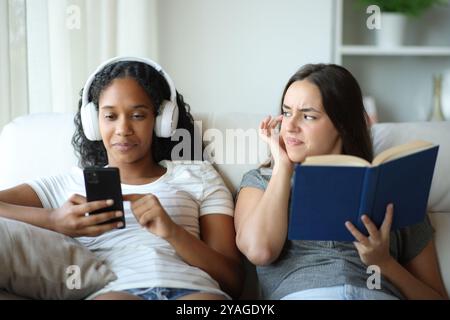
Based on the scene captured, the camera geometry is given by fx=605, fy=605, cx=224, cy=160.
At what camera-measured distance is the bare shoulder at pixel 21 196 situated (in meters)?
1.41

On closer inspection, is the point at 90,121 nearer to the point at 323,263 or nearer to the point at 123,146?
the point at 123,146

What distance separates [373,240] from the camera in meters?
1.20

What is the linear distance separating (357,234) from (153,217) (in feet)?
1.36

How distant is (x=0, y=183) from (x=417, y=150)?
3.43 feet

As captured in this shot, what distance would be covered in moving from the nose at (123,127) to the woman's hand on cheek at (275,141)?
317 mm

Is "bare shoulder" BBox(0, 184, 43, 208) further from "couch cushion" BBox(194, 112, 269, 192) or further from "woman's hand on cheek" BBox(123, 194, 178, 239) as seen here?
"couch cushion" BBox(194, 112, 269, 192)

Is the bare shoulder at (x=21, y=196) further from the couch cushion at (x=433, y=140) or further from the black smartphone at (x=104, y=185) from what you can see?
the couch cushion at (x=433, y=140)

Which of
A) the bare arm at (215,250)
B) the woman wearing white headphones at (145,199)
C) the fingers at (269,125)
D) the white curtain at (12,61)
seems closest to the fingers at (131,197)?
the woman wearing white headphones at (145,199)

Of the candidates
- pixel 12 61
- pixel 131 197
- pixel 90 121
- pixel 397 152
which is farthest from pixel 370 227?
pixel 12 61

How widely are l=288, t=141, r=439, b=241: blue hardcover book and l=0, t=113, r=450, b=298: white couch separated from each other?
36cm

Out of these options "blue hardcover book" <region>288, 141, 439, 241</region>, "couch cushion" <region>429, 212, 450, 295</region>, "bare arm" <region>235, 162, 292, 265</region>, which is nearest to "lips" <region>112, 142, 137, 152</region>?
"bare arm" <region>235, 162, 292, 265</region>

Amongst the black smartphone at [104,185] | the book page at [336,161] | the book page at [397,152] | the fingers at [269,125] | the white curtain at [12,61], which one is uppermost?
the white curtain at [12,61]
